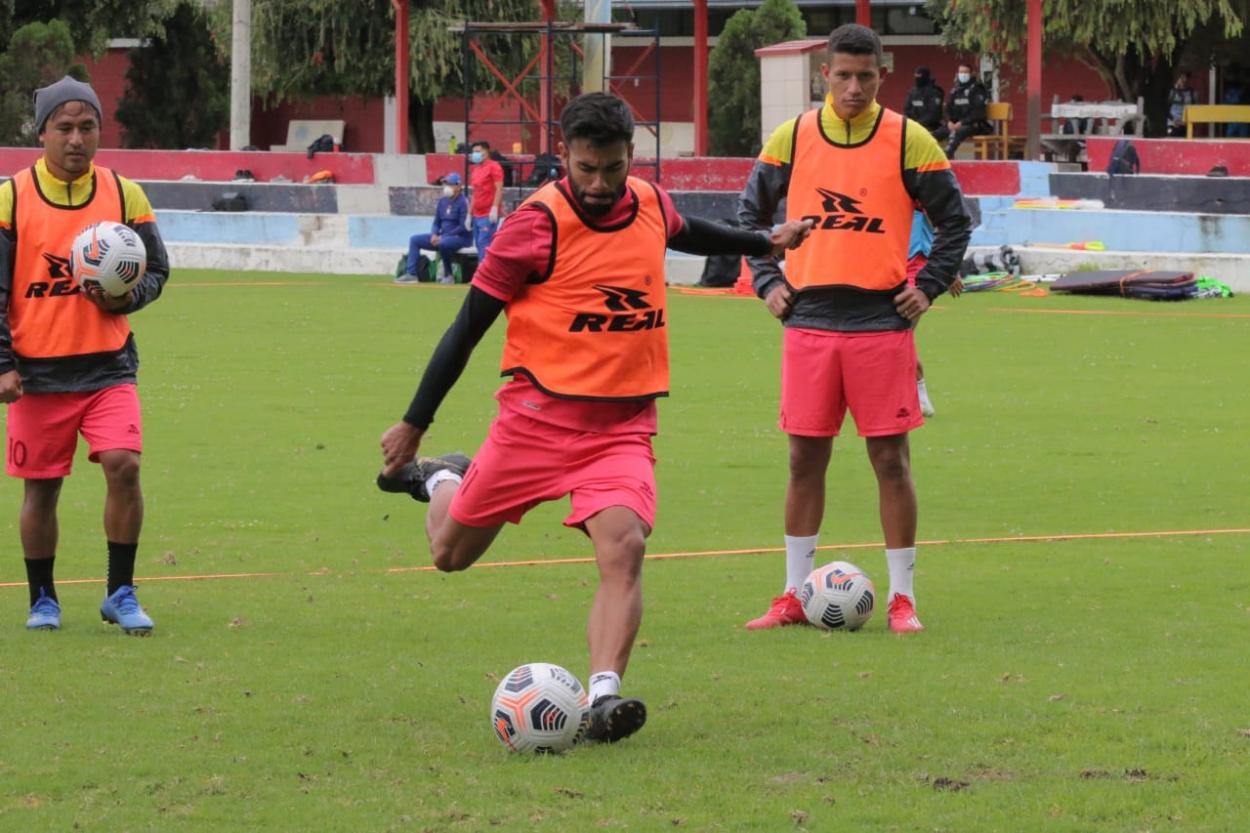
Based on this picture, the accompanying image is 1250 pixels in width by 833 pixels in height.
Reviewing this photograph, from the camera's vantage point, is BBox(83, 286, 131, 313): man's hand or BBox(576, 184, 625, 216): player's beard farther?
BBox(83, 286, 131, 313): man's hand

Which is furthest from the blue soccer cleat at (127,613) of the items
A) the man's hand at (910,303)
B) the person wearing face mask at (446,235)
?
the person wearing face mask at (446,235)

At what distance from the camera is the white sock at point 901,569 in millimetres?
8625

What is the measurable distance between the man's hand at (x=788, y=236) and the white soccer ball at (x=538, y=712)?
6.55 ft

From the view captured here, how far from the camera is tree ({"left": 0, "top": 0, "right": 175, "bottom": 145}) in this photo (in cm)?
4984

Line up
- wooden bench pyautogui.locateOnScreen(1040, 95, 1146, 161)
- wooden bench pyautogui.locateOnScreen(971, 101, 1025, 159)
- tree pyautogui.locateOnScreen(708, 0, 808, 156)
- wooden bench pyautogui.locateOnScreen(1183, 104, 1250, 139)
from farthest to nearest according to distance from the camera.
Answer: tree pyautogui.locateOnScreen(708, 0, 808, 156) → wooden bench pyautogui.locateOnScreen(1183, 104, 1250, 139) → wooden bench pyautogui.locateOnScreen(971, 101, 1025, 159) → wooden bench pyautogui.locateOnScreen(1040, 95, 1146, 161)

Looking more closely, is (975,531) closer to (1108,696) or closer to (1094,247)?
(1108,696)

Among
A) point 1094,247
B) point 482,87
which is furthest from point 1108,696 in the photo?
point 482,87

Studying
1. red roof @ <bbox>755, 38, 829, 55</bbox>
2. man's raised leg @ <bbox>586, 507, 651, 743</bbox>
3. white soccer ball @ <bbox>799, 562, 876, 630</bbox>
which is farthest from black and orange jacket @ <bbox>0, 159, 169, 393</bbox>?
red roof @ <bbox>755, 38, 829, 55</bbox>

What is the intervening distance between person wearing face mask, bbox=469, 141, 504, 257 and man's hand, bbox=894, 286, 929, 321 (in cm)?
2423

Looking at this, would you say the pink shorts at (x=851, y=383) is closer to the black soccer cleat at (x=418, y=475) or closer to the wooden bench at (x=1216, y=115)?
the black soccer cleat at (x=418, y=475)

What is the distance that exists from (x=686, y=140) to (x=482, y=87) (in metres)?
9.05

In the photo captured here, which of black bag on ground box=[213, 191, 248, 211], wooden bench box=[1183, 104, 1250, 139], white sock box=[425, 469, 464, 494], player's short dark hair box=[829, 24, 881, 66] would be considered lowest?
white sock box=[425, 469, 464, 494]

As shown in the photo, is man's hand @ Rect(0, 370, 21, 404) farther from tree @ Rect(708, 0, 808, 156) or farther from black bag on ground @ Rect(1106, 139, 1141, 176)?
tree @ Rect(708, 0, 808, 156)

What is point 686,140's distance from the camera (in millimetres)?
63188
